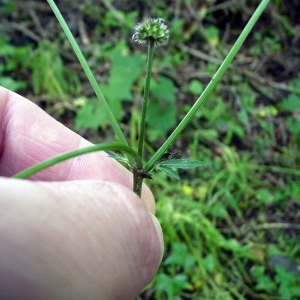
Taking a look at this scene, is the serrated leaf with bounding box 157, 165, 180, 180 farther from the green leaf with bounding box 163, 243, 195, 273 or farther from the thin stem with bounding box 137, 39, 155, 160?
the green leaf with bounding box 163, 243, 195, 273

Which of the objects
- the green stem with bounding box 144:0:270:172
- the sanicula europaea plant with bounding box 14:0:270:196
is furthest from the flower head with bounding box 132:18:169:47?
the green stem with bounding box 144:0:270:172

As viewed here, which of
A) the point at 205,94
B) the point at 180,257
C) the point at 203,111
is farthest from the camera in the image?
the point at 203,111

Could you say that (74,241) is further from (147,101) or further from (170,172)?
(147,101)

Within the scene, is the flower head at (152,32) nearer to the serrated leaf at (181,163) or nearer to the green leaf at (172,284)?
the serrated leaf at (181,163)

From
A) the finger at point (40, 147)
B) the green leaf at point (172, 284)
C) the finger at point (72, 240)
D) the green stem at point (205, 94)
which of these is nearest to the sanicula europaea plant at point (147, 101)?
the green stem at point (205, 94)

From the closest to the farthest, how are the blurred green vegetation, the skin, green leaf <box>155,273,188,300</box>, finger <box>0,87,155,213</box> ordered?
the skin < finger <box>0,87,155,213</box> < green leaf <box>155,273,188,300</box> < the blurred green vegetation

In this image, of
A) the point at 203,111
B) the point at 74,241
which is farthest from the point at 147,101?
the point at 203,111

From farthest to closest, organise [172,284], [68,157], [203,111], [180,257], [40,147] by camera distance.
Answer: [203,111]
[180,257]
[172,284]
[40,147]
[68,157]

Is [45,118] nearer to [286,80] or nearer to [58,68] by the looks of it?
[58,68]
